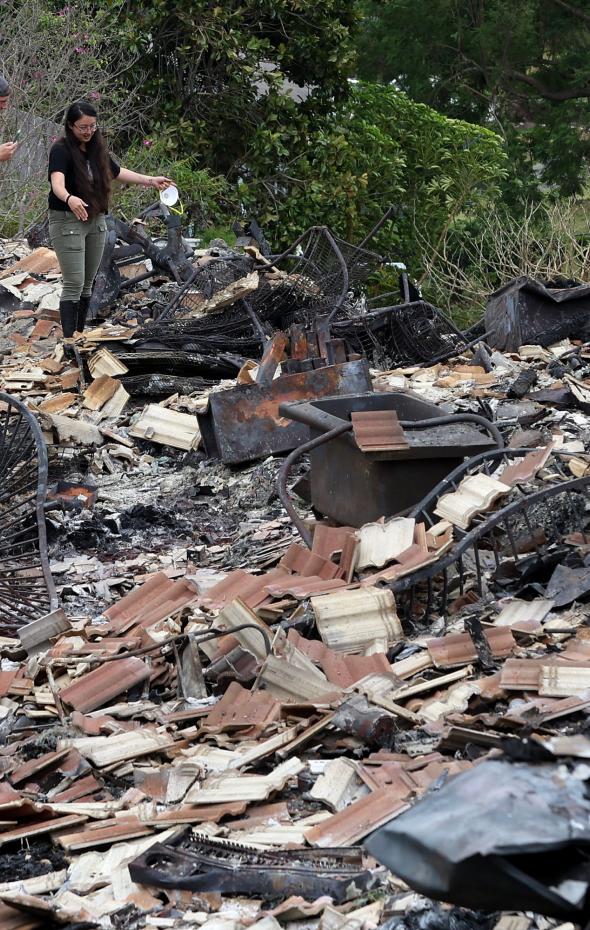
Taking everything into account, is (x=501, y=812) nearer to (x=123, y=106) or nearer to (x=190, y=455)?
(x=190, y=455)

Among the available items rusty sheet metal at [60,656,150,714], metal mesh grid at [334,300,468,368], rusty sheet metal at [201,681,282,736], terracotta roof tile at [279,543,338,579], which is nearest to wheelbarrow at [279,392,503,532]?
terracotta roof tile at [279,543,338,579]

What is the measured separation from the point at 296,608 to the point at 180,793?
4.36 ft

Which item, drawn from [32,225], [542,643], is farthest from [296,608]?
[32,225]

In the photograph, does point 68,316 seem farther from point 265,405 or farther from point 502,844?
point 502,844

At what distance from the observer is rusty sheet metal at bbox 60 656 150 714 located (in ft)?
13.6

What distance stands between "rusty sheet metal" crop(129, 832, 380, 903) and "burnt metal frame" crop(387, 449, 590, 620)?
166 centimetres

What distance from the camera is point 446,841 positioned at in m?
1.52

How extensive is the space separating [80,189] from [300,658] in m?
5.19

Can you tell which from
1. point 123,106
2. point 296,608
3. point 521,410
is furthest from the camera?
point 123,106

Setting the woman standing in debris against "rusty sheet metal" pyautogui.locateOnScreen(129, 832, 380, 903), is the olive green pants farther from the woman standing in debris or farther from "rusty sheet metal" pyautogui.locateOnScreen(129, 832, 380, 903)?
"rusty sheet metal" pyautogui.locateOnScreen(129, 832, 380, 903)

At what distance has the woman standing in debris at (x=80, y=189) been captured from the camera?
816 centimetres

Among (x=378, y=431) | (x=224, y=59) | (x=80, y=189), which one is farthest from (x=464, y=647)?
(x=224, y=59)

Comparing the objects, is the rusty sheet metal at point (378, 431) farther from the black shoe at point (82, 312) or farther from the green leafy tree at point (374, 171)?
the green leafy tree at point (374, 171)

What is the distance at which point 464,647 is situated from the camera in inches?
160
